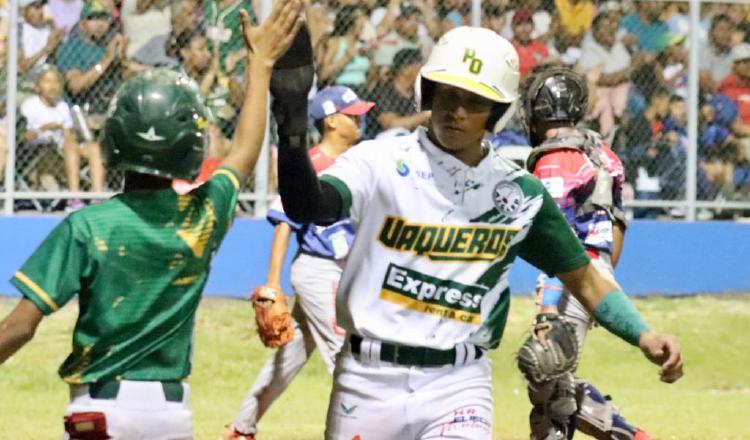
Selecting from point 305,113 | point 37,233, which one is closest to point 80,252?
point 305,113

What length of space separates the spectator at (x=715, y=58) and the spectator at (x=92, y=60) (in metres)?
6.18

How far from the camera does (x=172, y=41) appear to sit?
14.6 m

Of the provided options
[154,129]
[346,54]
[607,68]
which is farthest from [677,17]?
[154,129]

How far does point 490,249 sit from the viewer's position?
5.69 meters

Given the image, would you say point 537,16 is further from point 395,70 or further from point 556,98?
point 556,98

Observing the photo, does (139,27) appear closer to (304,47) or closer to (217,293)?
(217,293)

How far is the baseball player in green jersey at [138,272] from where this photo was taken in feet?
16.3

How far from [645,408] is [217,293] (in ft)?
14.6

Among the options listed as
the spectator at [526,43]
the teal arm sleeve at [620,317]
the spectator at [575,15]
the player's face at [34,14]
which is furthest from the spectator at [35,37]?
the teal arm sleeve at [620,317]

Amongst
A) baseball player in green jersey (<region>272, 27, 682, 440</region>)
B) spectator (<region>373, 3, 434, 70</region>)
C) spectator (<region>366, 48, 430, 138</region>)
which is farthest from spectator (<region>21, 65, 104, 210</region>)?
baseball player in green jersey (<region>272, 27, 682, 440</region>)

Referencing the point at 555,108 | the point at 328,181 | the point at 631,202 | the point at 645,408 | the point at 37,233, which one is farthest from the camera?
the point at 631,202

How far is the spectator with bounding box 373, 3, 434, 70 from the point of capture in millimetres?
15445

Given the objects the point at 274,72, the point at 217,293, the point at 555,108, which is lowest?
the point at 217,293

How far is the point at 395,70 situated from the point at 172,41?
2219 millimetres
